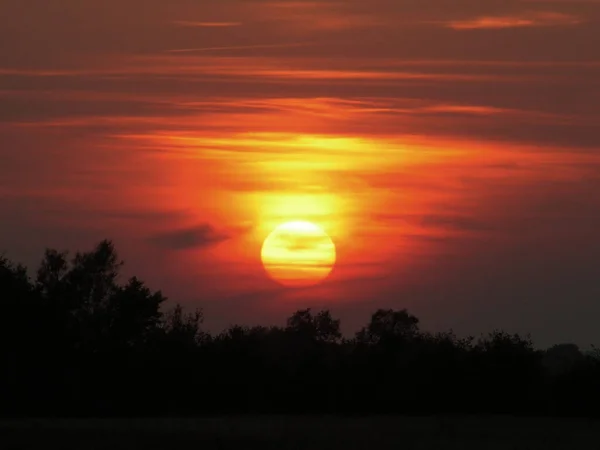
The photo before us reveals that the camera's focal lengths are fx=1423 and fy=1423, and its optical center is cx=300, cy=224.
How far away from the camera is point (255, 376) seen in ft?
186

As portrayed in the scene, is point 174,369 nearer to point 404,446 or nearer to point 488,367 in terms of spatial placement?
point 488,367

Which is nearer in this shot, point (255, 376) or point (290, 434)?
point (290, 434)

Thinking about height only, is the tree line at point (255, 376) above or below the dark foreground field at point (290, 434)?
above

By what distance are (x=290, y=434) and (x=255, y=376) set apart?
19.0 metres

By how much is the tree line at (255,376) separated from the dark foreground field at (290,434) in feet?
35.5

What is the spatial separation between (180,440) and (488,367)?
76.0 feet

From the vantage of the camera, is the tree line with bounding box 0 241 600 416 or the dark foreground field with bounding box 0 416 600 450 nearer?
the dark foreground field with bounding box 0 416 600 450

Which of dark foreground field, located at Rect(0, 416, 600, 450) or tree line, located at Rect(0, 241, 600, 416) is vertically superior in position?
tree line, located at Rect(0, 241, 600, 416)

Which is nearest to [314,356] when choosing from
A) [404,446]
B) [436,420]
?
[436,420]

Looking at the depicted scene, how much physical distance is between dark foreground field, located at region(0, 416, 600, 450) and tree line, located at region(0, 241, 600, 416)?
10825mm

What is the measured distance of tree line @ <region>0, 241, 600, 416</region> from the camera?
53.9 m

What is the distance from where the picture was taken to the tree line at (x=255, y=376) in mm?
53938

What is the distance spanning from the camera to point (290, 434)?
124 ft

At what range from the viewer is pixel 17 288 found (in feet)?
199
